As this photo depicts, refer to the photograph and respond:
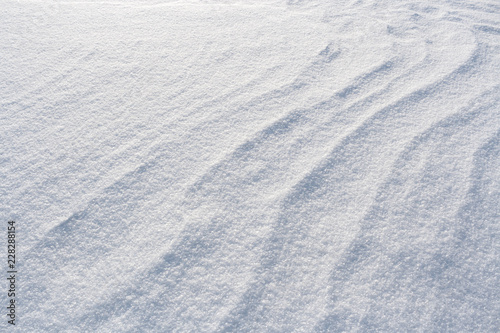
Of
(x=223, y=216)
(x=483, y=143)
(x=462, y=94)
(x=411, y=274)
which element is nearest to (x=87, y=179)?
(x=223, y=216)

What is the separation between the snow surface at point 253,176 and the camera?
82 centimetres

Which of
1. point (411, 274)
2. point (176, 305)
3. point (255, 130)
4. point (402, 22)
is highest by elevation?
point (402, 22)

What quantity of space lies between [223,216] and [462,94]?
1094 mm

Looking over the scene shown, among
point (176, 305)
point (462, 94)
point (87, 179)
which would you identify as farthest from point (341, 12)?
point (176, 305)

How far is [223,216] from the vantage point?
3.20 feet

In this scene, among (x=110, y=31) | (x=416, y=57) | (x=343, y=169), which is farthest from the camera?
(x=110, y=31)

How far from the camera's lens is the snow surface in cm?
82

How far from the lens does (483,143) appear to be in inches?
45.4

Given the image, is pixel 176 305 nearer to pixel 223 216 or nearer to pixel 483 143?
pixel 223 216

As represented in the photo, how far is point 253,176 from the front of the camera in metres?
1.08

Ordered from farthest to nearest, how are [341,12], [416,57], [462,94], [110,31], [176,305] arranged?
1. [341,12]
2. [110,31]
3. [416,57]
4. [462,94]
5. [176,305]

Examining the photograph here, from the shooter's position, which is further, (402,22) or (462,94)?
(402,22)

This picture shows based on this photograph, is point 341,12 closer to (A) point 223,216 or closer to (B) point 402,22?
(B) point 402,22

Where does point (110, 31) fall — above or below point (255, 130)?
above
